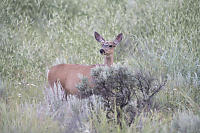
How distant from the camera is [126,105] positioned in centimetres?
532

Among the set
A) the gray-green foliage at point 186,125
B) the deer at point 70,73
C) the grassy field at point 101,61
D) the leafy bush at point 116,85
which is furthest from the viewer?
the deer at point 70,73

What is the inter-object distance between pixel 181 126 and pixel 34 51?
4.70 meters

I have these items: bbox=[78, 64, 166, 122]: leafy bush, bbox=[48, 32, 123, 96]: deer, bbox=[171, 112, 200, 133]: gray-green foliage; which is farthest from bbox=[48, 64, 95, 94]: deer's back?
bbox=[171, 112, 200, 133]: gray-green foliage

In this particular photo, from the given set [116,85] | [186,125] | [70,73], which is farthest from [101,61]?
[186,125]

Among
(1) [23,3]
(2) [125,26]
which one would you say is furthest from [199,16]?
(1) [23,3]

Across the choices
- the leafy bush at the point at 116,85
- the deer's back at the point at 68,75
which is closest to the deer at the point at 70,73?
the deer's back at the point at 68,75

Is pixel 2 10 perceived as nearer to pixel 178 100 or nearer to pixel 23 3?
pixel 23 3

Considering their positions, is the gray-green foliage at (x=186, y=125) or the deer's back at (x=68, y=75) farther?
the deer's back at (x=68, y=75)

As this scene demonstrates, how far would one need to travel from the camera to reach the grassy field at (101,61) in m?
4.45

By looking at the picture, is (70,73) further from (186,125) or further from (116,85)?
(186,125)

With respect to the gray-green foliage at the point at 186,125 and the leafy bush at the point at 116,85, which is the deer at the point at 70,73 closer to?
the leafy bush at the point at 116,85

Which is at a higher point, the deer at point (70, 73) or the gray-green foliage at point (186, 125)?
the deer at point (70, 73)

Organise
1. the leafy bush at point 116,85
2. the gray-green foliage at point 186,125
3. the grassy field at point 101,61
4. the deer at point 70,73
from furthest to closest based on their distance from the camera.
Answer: the deer at point 70,73, the leafy bush at point 116,85, the grassy field at point 101,61, the gray-green foliage at point 186,125

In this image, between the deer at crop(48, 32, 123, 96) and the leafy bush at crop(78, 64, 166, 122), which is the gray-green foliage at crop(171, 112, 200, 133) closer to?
the leafy bush at crop(78, 64, 166, 122)
